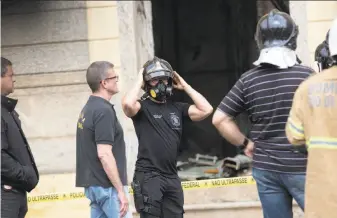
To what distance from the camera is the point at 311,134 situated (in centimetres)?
282

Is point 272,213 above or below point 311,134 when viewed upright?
below

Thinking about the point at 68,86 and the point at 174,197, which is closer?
the point at 174,197

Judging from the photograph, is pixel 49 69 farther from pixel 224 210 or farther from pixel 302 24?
pixel 302 24

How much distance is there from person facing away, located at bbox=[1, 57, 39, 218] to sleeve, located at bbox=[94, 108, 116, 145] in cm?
54

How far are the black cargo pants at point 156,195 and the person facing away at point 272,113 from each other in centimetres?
91

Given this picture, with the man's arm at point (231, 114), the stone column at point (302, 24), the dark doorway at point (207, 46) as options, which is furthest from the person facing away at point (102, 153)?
the dark doorway at point (207, 46)

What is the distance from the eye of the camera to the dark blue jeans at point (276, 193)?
10.7ft

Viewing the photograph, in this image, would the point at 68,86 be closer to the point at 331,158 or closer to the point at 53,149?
the point at 53,149

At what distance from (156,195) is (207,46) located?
Result: 568cm

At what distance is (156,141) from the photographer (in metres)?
4.20

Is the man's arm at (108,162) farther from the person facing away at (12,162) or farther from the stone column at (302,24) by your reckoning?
the stone column at (302,24)

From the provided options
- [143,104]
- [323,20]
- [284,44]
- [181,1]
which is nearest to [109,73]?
[143,104]

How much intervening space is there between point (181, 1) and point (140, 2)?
8.35ft

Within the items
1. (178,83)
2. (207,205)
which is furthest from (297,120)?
(207,205)
